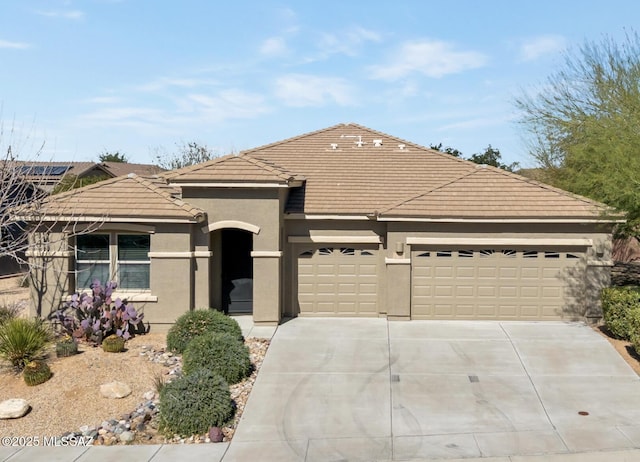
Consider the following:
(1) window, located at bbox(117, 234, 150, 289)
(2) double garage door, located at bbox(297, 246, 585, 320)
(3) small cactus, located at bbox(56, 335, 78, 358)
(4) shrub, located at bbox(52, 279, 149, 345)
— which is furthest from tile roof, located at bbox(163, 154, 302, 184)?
(3) small cactus, located at bbox(56, 335, 78, 358)

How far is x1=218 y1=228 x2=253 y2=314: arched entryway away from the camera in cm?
1730

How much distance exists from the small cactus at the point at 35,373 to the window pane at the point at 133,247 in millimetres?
4215

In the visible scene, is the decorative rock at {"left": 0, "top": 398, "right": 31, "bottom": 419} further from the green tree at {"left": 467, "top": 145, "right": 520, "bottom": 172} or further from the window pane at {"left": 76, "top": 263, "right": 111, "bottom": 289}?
the green tree at {"left": 467, "top": 145, "right": 520, "bottom": 172}

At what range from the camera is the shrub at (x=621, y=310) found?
1401 centimetres

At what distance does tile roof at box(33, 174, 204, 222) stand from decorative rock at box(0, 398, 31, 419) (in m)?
5.46

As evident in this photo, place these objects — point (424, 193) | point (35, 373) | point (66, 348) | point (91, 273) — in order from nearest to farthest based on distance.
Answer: point (35, 373) → point (66, 348) → point (91, 273) → point (424, 193)

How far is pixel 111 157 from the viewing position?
67812 millimetres

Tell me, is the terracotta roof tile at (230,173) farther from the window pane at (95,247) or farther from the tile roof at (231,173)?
the window pane at (95,247)

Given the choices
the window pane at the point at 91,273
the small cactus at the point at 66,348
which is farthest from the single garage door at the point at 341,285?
the small cactus at the point at 66,348

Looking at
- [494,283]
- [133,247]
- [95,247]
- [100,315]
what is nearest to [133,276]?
[133,247]

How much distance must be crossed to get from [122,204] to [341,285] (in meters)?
6.42

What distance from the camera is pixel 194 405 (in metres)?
10.4

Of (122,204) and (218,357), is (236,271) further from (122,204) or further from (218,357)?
(218,357)

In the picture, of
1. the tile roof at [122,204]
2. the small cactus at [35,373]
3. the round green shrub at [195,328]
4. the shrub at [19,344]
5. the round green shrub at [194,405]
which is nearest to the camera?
the round green shrub at [194,405]
